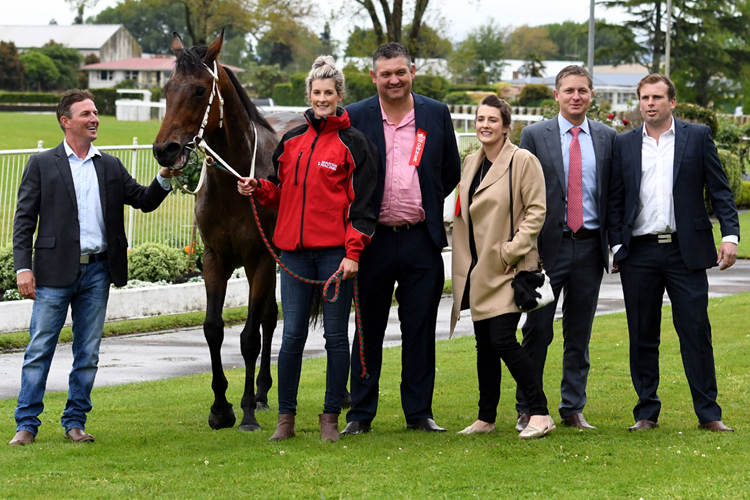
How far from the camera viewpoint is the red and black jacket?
16.6 feet

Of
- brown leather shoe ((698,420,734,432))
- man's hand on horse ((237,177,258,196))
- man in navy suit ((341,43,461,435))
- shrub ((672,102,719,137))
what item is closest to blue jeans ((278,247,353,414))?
man in navy suit ((341,43,461,435))

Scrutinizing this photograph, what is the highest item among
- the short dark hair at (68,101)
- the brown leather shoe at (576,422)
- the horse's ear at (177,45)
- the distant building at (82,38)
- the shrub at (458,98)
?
the distant building at (82,38)

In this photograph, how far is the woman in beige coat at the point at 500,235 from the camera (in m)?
5.15

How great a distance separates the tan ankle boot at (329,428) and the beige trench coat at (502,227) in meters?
1.02

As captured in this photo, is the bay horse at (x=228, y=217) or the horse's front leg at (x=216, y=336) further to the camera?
the horse's front leg at (x=216, y=336)

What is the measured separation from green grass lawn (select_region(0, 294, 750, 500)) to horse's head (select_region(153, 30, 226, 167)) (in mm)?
1683

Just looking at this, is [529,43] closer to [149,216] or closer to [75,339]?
[149,216]

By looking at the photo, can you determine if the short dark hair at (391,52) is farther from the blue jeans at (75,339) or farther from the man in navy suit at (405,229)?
the blue jeans at (75,339)

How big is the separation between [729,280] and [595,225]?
927cm

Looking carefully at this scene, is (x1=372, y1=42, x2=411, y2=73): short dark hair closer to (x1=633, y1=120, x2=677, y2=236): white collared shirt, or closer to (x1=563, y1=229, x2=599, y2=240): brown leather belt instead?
(x1=563, y1=229, x2=599, y2=240): brown leather belt

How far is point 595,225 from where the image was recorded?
17.9 ft

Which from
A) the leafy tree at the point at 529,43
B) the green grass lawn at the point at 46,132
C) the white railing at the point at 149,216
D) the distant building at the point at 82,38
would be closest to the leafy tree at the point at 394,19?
the green grass lawn at the point at 46,132

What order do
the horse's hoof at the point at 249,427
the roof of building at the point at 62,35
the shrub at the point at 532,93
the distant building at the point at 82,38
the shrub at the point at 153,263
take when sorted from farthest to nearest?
the roof of building at the point at 62,35 < the distant building at the point at 82,38 < the shrub at the point at 532,93 < the shrub at the point at 153,263 < the horse's hoof at the point at 249,427

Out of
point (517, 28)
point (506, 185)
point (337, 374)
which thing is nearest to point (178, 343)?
point (337, 374)
